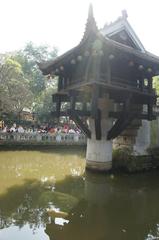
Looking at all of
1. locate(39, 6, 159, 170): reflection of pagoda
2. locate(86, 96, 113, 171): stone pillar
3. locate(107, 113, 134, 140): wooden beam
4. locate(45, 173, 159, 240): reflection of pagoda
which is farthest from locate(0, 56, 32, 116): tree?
locate(45, 173, 159, 240): reflection of pagoda

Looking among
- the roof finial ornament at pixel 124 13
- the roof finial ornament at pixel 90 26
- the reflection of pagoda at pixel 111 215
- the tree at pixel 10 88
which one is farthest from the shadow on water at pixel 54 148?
the roof finial ornament at pixel 90 26

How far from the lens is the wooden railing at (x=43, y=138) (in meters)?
18.8

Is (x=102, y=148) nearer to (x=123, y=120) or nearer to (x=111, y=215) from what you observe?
(x=123, y=120)

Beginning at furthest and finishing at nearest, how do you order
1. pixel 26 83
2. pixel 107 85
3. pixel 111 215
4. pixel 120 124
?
1. pixel 26 83
2. pixel 120 124
3. pixel 107 85
4. pixel 111 215

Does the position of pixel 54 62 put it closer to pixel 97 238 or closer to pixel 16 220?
pixel 16 220

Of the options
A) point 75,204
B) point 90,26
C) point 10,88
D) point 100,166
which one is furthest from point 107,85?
point 10,88

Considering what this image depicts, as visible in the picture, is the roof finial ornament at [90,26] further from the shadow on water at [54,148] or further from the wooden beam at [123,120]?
the shadow on water at [54,148]

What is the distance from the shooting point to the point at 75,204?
804cm

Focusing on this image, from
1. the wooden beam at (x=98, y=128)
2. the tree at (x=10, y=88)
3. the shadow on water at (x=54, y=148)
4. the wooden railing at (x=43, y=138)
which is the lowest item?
the shadow on water at (x=54, y=148)

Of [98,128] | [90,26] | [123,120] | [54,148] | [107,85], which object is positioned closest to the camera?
[90,26]

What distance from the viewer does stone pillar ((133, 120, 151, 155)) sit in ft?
44.3

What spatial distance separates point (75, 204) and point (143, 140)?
6.63 meters

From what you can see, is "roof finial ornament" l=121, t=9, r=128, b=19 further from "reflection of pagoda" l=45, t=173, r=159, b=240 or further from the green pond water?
"reflection of pagoda" l=45, t=173, r=159, b=240

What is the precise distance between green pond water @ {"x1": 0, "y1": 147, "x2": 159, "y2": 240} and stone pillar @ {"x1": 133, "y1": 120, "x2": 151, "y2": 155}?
1.19 meters
